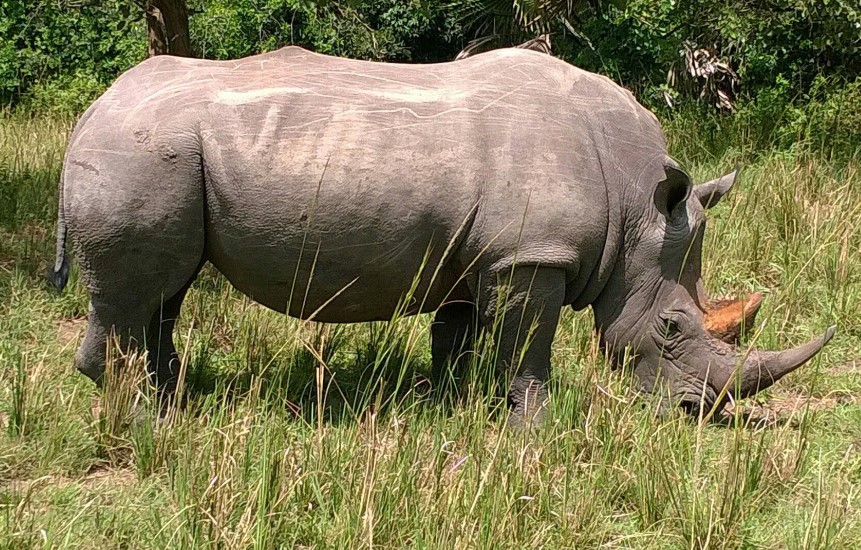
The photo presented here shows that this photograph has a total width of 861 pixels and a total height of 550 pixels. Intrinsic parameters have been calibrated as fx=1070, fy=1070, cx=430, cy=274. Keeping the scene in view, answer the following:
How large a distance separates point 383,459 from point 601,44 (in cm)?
1020

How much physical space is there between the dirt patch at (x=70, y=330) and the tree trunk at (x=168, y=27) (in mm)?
1867

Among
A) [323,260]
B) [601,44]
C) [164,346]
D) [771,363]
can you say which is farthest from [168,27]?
[601,44]

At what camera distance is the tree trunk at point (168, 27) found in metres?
6.54

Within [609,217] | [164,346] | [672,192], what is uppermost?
[672,192]

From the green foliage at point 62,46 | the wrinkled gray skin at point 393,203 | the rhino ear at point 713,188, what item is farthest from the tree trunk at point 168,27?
the green foliage at point 62,46

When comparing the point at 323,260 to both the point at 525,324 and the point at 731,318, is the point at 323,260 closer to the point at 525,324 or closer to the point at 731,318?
the point at 525,324

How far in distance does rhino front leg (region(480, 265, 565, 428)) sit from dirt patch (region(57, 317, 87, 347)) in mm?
2205

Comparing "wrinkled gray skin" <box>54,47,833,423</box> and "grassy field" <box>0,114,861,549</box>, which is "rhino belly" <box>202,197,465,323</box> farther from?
"grassy field" <box>0,114,861,549</box>

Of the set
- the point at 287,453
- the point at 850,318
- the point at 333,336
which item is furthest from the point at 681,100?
the point at 287,453

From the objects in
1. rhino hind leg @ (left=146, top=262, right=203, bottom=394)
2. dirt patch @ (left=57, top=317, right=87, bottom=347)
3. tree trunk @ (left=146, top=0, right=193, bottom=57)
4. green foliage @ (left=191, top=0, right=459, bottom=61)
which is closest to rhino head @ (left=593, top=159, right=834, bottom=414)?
rhino hind leg @ (left=146, top=262, right=203, bottom=394)

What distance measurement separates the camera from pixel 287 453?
3516 millimetres

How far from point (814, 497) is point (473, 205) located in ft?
5.40

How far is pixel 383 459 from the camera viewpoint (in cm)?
349

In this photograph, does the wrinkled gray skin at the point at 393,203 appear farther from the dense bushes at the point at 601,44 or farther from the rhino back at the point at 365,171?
the dense bushes at the point at 601,44
